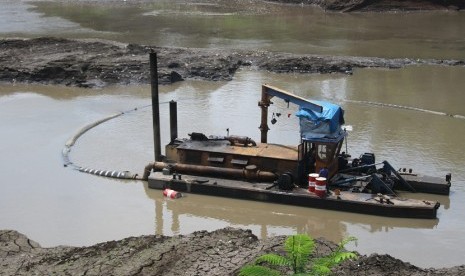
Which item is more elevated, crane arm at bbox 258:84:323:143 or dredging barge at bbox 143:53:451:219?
crane arm at bbox 258:84:323:143

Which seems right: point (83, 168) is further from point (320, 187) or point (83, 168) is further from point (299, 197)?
point (320, 187)

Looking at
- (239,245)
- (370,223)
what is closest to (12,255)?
(239,245)

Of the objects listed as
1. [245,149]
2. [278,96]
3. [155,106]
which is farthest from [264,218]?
[155,106]

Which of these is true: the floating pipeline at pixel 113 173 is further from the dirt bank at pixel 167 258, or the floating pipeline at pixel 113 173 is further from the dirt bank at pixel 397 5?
the dirt bank at pixel 397 5

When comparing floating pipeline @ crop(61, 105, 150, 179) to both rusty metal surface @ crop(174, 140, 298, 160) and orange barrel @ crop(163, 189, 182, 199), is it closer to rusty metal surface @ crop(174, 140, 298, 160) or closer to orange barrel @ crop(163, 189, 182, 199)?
orange barrel @ crop(163, 189, 182, 199)

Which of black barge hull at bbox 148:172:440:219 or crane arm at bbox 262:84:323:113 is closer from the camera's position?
black barge hull at bbox 148:172:440:219

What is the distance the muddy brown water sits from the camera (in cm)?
1455

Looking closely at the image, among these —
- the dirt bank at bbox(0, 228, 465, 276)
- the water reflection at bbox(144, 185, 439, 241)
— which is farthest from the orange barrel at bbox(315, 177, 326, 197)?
the dirt bank at bbox(0, 228, 465, 276)

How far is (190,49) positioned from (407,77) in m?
12.0

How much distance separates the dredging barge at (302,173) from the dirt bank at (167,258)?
3122 millimetres

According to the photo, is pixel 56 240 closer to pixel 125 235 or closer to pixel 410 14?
pixel 125 235

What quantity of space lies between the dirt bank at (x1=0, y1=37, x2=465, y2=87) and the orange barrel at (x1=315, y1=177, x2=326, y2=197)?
50.0 ft

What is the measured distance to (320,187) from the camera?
49.0ft

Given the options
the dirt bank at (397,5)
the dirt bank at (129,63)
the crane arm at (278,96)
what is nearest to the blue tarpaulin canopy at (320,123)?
the crane arm at (278,96)
